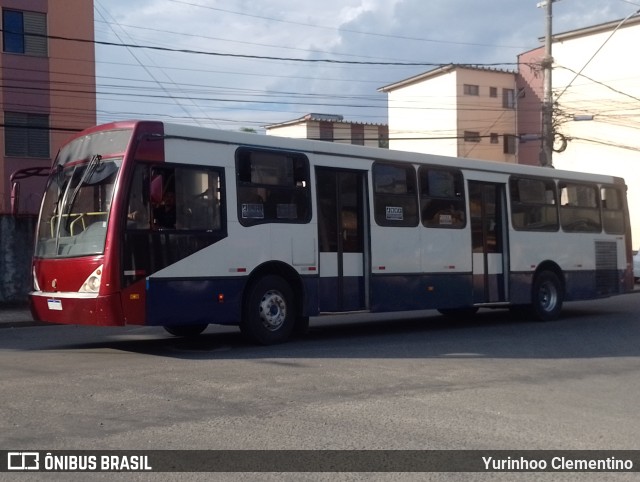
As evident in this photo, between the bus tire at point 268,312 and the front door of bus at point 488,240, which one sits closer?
the bus tire at point 268,312

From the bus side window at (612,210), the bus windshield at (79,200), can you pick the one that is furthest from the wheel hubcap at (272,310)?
the bus side window at (612,210)

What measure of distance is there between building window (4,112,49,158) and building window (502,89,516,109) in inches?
1166

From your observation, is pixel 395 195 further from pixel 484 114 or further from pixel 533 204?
pixel 484 114

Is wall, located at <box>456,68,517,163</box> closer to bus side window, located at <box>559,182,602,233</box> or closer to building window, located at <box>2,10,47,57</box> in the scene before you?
building window, located at <box>2,10,47,57</box>

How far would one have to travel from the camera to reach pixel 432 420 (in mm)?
7539

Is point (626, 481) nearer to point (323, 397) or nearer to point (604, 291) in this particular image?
point (323, 397)

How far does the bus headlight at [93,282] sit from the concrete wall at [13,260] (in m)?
10.4

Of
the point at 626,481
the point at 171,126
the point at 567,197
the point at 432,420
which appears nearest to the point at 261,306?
the point at 171,126

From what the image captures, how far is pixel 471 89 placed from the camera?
165 feet

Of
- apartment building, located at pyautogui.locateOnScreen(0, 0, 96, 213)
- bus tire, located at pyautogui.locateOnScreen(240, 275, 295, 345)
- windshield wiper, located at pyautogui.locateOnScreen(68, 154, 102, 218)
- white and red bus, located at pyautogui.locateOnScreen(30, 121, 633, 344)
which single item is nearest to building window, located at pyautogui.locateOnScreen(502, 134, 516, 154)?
apartment building, located at pyautogui.locateOnScreen(0, 0, 96, 213)

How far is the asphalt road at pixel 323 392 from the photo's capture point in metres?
6.89

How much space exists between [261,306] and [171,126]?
286 centimetres

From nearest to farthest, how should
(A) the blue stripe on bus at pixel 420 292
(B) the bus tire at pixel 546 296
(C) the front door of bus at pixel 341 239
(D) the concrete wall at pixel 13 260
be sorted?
(C) the front door of bus at pixel 341 239 → (A) the blue stripe on bus at pixel 420 292 → (B) the bus tire at pixel 546 296 → (D) the concrete wall at pixel 13 260

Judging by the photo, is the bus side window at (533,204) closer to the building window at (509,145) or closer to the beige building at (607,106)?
the beige building at (607,106)
